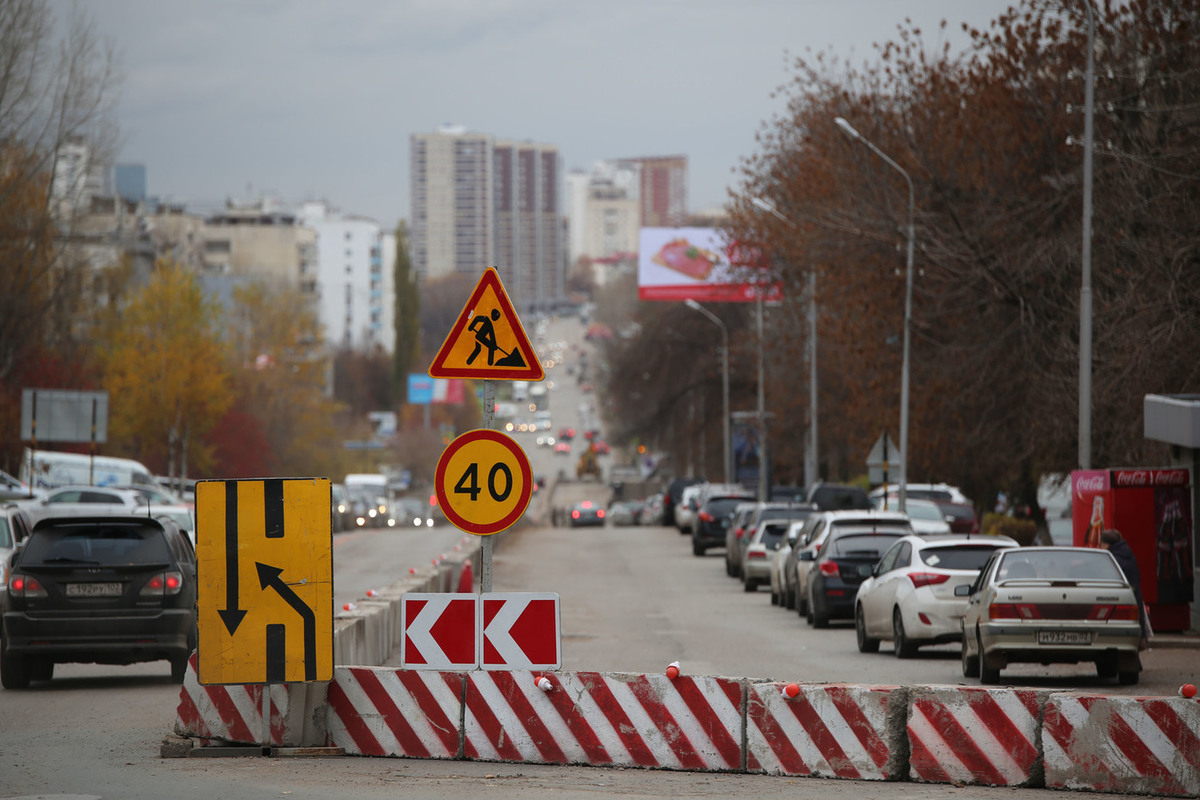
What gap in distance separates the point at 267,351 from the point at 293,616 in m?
82.5

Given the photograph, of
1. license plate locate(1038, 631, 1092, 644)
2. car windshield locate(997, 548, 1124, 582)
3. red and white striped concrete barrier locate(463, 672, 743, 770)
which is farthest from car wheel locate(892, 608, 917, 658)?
red and white striped concrete barrier locate(463, 672, 743, 770)

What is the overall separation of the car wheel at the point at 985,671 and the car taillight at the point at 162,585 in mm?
7509

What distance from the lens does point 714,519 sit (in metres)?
45.4

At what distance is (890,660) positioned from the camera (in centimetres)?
1870

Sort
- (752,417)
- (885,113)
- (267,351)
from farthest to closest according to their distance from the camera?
(267,351), (752,417), (885,113)

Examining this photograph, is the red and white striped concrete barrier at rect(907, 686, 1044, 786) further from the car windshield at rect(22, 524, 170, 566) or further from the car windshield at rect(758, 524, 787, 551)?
the car windshield at rect(758, 524, 787, 551)

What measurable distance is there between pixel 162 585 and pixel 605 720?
20.2 ft

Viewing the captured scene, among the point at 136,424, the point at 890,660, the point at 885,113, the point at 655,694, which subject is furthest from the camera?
the point at 136,424

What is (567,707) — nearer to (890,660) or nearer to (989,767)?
(989,767)

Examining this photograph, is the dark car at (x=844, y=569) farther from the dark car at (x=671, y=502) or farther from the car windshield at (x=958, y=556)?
the dark car at (x=671, y=502)

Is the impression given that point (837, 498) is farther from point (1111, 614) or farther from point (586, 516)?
point (586, 516)

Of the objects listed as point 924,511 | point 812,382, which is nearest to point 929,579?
point 924,511

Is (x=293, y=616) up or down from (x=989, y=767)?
up

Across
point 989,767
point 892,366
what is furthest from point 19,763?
point 892,366
